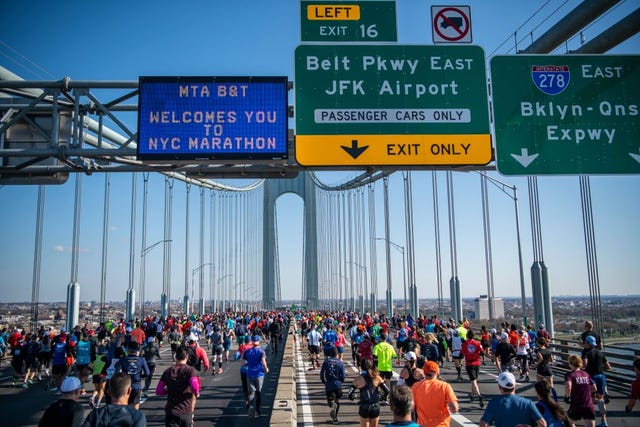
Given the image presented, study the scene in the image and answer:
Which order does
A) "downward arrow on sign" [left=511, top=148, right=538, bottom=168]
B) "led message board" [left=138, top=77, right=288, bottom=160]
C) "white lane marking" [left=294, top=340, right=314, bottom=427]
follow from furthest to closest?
"white lane marking" [left=294, top=340, right=314, bottom=427]
"led message board" [left=138, top=77, right=288, bottom=160]
"downward arrow on sign" [left=511, top=148, right=538, bottom=168]

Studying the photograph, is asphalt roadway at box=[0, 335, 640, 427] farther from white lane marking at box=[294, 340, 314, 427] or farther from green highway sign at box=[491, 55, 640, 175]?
green highway sign at box=[491, 55, 640, 175]

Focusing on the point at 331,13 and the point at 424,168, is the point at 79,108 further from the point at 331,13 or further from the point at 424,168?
the point at 424,168

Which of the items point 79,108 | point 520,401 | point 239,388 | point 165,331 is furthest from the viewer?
point 165,331

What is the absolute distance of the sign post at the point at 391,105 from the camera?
9.25m

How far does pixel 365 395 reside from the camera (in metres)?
8.36

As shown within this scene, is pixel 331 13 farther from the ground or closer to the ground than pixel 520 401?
farther from the ground

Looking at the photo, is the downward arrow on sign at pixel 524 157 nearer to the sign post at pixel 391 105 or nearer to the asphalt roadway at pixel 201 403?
the sign post at pixel 391 105

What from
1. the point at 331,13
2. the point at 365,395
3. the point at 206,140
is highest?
the point at 331,13

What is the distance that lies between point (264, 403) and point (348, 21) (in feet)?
30.1

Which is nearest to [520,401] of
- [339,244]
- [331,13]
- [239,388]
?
[331,13]

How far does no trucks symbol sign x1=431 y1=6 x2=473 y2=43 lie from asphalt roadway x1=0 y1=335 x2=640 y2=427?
296 inches

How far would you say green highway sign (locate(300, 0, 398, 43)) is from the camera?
380 inches

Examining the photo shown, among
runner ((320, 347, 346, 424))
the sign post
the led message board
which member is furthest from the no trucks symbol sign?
runner ((320, 347, 346, 424))

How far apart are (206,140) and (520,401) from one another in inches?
275
